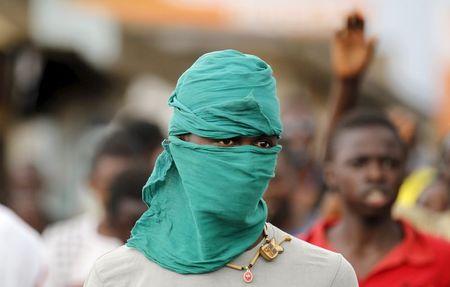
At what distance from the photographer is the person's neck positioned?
644 cm

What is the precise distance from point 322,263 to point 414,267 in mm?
2069

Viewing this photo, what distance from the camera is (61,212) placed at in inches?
707

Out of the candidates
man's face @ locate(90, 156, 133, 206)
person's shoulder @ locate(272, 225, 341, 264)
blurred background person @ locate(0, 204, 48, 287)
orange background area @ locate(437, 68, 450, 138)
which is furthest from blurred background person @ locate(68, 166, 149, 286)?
orange background area @ locate(437, 68, 450, 138)

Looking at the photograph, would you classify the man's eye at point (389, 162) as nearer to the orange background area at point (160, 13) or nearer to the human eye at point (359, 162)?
the human eye at point (359, 162)

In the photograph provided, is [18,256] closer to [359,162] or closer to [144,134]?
[359,162]

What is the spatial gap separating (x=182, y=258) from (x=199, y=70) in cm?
52

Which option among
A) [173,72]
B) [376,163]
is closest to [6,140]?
[173,72]

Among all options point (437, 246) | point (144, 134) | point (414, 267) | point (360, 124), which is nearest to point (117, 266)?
point (414, 267)

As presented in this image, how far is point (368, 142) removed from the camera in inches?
260

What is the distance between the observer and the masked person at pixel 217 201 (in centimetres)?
407

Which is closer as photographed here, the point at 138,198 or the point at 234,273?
the point at 234,273

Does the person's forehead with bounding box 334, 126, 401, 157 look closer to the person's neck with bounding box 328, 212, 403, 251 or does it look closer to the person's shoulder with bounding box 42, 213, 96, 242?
the person's neck with bounding box 328, 212, 403, 251

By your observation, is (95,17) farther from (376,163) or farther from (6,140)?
(376,163)

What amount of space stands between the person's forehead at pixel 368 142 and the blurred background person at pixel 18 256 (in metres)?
1.42
